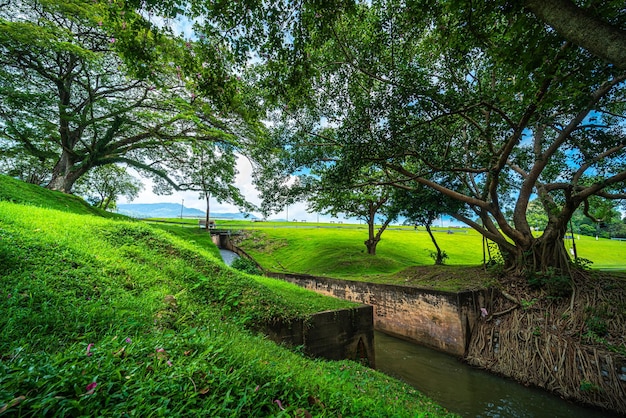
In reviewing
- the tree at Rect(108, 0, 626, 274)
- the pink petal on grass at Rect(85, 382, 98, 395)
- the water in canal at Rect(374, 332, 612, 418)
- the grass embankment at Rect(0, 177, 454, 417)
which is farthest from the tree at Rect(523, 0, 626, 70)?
the water in canal at Rect(374, 332, 612, 418)

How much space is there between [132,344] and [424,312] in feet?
30.6

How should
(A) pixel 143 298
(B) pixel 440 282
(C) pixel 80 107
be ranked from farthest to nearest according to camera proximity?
(C) pixel 80 107 < (B) pixel 440 282 < (A) pixel 143 298

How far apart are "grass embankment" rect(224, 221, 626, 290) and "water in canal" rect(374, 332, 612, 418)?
2.52 metres

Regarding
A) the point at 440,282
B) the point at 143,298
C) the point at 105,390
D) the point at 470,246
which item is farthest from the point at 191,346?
the point at 470,246

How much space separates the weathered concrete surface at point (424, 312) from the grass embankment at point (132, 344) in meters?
5.19

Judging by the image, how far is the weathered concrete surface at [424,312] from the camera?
331 inches

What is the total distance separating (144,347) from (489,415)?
685 centimetres

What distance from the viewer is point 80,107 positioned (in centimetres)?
1217

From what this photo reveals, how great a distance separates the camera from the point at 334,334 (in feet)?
18.7

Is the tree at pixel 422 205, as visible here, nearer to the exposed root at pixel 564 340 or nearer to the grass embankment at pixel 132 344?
the exposed root at pixel 564 340

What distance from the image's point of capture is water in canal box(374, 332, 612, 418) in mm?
5648

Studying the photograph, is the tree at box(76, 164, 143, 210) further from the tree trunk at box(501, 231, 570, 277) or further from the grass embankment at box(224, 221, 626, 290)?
the tree trunk at box(501, 231, 570, 277)

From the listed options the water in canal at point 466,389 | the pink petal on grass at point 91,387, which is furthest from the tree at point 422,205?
the pink petal on grass at point 91,387

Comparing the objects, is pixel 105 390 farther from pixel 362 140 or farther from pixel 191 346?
pixel 362 140
